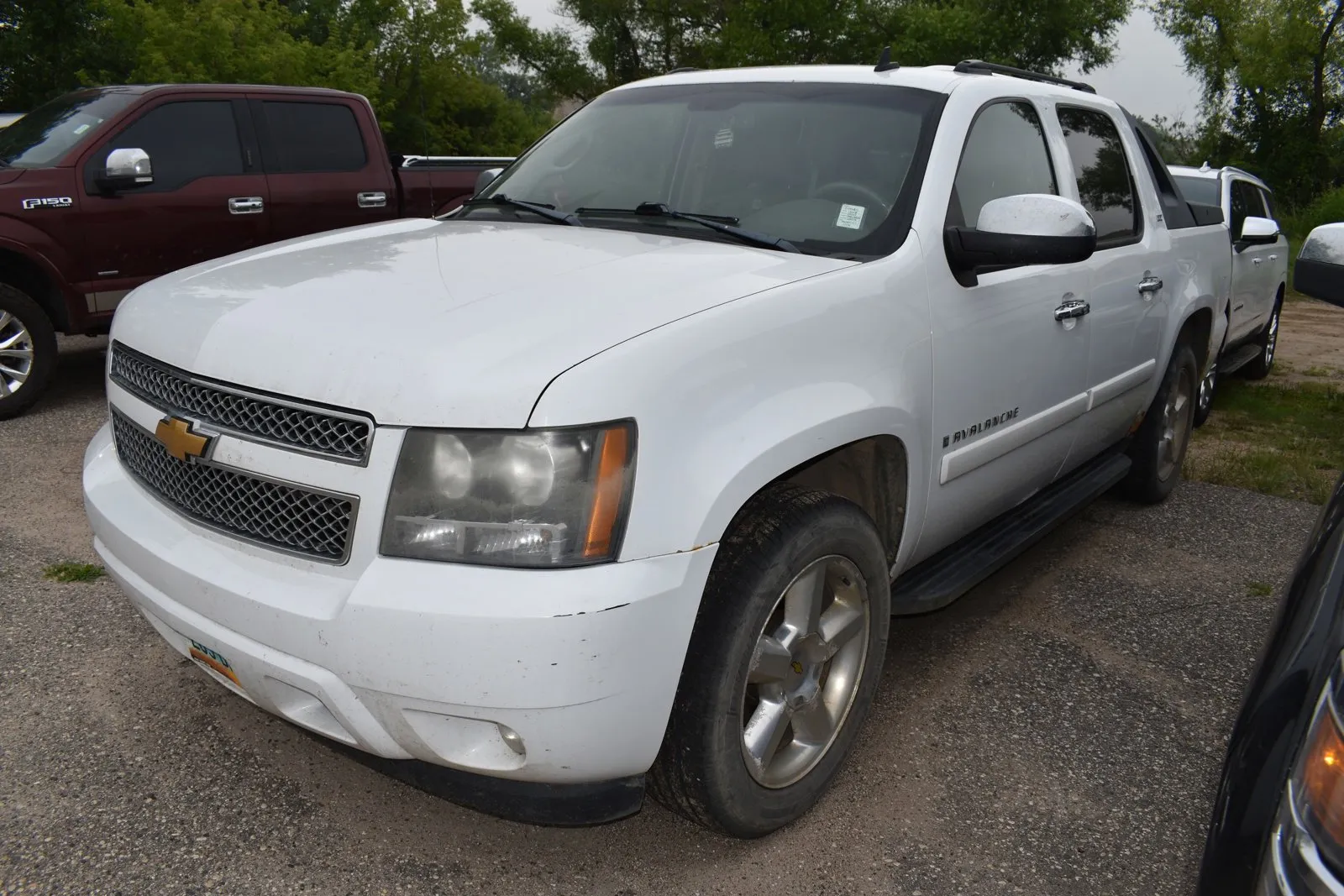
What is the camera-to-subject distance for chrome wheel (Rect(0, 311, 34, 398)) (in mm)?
6121

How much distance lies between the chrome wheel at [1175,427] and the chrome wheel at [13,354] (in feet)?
19.6

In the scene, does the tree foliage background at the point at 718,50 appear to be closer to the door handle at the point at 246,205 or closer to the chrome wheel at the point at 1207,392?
the door handle at the point at 246,205

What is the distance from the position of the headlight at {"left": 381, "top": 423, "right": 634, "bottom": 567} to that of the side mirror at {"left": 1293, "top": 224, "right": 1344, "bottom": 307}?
58.4 inches

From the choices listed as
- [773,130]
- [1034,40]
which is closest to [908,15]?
[1034,40]

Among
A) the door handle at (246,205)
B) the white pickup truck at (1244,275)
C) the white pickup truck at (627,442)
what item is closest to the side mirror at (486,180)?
the white pickup truck at (627,442)

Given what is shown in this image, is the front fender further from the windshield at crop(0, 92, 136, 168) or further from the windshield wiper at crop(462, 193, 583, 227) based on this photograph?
the windshield at crop(0, 92, 136, 168)

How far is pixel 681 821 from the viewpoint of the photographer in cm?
271

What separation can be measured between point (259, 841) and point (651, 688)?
1105 millimetres

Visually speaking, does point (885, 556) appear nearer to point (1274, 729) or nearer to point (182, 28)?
point (1274, 729)

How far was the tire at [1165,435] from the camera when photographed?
482cm

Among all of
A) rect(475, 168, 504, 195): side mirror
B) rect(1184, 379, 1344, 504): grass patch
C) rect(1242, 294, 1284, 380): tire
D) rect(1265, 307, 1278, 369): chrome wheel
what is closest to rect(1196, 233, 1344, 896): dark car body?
rect(475, 168, 504, 195): side mirror

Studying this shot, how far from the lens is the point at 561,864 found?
253cm

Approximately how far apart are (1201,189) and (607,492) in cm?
Result: 761

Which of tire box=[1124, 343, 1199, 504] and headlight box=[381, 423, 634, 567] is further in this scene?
tire box=[1124, 343, 1199, 504]
